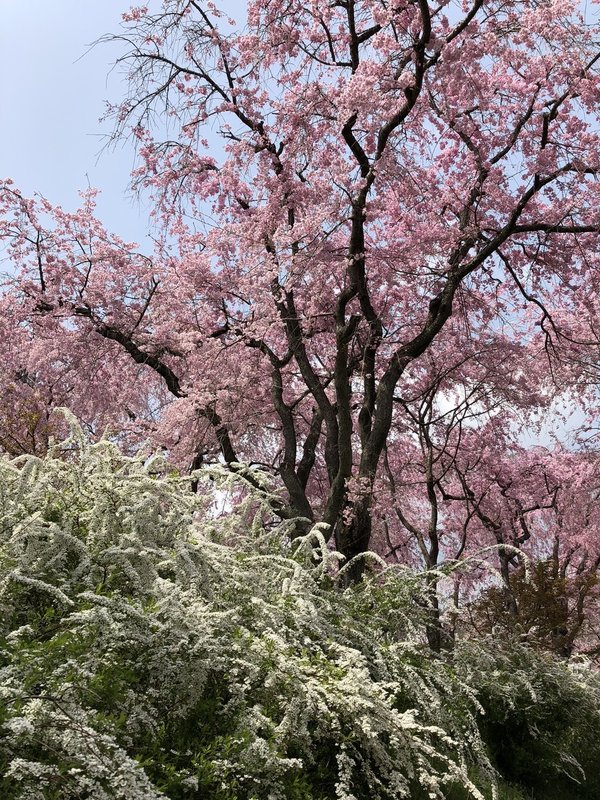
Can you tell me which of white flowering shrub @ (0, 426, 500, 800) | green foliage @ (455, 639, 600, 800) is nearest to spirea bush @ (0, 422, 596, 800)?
white flowering shrub @ (0, 426, 500, 800)

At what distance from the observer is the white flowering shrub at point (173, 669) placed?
2.06m

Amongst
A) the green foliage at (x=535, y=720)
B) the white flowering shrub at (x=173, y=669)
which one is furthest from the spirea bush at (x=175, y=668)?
the green foliage at (x=535, y=720)

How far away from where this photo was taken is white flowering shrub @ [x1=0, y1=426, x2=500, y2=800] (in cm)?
206

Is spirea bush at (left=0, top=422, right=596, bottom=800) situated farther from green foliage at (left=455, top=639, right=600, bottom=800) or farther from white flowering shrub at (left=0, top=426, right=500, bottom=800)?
green foliage at (left=455, top=639, right=600, bottom=800)

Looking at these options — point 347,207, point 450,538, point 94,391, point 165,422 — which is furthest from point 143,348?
point 450,538

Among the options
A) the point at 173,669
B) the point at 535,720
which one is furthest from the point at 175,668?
the point at 535,720

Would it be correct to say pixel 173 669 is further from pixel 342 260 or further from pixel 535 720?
pixel 342 260

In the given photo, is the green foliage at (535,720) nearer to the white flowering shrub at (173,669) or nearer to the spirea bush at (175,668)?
the spirea bush at (175,668)

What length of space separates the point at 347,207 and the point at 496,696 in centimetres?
590

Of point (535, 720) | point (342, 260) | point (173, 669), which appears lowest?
point (173, 669)

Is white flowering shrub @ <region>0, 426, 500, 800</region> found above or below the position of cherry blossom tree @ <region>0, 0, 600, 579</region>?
below

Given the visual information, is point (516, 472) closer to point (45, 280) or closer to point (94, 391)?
point (94, 391)

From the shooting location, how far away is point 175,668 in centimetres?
254

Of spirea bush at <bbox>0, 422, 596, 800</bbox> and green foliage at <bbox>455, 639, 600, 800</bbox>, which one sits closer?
spirea bush at <bbox>0, 422, 596, 800</bbox>
